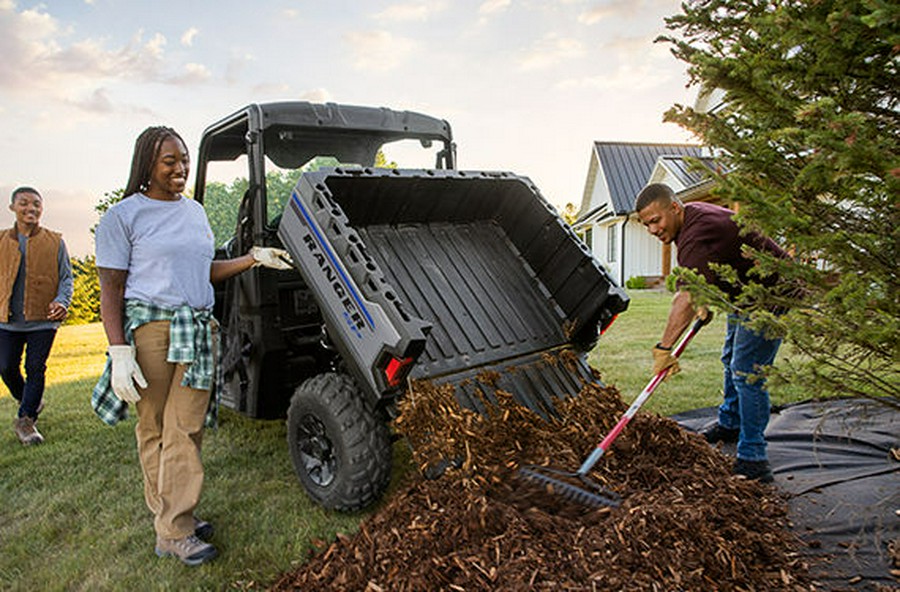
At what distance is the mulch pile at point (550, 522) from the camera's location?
7.61ft

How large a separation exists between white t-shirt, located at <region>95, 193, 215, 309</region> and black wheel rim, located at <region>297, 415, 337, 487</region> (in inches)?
35.5

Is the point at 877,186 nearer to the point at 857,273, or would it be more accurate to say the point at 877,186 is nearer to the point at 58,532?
the point at 857,273

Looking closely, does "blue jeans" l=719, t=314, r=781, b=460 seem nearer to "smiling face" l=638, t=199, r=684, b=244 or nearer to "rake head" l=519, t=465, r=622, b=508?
"smiling face" l=638, t=199, r=684, b=244

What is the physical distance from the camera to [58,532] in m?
3.44

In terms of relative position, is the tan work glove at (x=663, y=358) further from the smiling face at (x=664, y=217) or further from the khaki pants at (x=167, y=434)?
the khaki pants at (x=167, y=434)

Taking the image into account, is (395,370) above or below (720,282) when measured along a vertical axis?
below

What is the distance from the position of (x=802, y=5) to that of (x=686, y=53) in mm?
398

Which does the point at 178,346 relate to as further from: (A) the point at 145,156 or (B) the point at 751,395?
(B) the point at 751,395

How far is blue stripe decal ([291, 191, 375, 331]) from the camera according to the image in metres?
2.98

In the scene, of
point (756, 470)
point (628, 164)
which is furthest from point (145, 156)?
point (628, 164)

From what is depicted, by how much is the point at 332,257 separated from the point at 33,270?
3355 millimetres

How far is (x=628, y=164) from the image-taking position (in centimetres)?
2419

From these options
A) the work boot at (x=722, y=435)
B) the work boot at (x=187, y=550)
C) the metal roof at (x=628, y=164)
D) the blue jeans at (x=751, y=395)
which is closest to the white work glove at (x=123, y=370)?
the work boot at (x=187, y=550)

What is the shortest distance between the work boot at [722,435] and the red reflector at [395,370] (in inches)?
103
